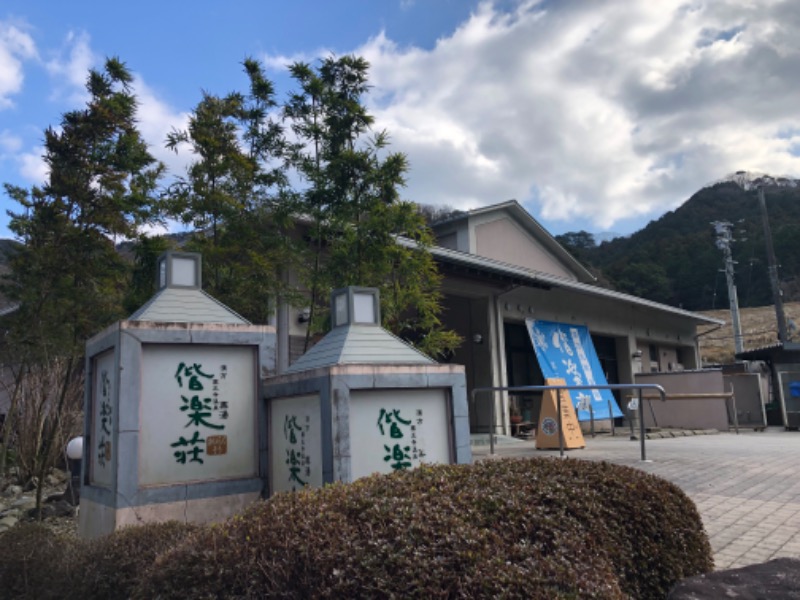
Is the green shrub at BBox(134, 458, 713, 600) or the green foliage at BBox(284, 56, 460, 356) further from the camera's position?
the green foliage at BBox(284, 56, 460, 356)

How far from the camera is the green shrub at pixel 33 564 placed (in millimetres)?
3561

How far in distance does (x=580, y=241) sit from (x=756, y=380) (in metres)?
38.7

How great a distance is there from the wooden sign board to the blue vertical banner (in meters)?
4.16

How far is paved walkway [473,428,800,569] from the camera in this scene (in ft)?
15.2

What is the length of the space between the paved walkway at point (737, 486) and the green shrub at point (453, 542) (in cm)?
133

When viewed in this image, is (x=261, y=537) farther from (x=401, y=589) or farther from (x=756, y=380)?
(x=756, y=380)

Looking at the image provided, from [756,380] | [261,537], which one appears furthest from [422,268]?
[756,380]

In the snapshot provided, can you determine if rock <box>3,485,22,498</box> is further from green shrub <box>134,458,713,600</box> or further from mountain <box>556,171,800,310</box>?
mountain <box>556,171,800,310</box>

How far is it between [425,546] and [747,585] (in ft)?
4.60

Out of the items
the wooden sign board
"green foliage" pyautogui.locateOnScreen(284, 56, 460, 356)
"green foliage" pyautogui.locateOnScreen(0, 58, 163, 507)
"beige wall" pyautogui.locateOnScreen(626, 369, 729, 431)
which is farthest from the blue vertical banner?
"green foliage" pyautogui.locateOnScreen(0, 58, 163, 507)

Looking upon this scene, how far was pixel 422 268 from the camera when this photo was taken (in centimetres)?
917

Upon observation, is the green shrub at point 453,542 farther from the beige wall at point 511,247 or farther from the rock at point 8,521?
the beige wall at point 511,247

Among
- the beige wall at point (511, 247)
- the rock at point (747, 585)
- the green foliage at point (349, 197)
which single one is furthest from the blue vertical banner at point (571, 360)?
the rock at point (747, 585)

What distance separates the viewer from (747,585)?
2678 mm
